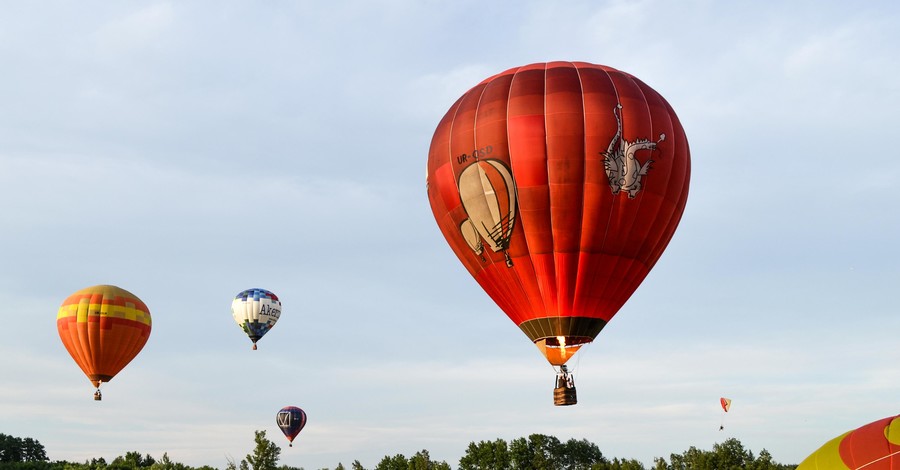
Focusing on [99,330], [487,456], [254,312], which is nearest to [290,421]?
[254,312]

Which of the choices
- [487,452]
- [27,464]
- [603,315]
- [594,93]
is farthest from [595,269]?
[27,464]

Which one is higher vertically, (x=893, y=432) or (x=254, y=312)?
(x=254, y=312)

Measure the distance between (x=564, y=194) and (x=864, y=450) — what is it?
12732 mm

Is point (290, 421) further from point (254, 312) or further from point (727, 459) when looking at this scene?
point (727, 459)

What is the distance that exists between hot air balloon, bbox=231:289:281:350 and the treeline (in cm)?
910

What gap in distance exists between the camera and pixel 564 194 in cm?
3344

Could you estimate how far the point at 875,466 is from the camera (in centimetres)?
2605

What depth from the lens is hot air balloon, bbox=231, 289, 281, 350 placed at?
62.1m

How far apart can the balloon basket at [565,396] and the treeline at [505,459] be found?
1319 centimetres

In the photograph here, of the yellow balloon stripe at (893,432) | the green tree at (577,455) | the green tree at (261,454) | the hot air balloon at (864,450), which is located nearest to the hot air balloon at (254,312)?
the green tree at (261,454)

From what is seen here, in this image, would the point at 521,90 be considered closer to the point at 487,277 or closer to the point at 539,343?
the point at 487,277

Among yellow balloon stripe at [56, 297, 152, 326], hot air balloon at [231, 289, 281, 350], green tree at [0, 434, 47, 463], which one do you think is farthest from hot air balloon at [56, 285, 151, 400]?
green tree at [0, 434, 47, 463]

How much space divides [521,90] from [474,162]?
3244 millimetres

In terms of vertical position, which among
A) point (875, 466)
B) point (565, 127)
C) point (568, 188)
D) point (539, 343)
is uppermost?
point (565, 127)
